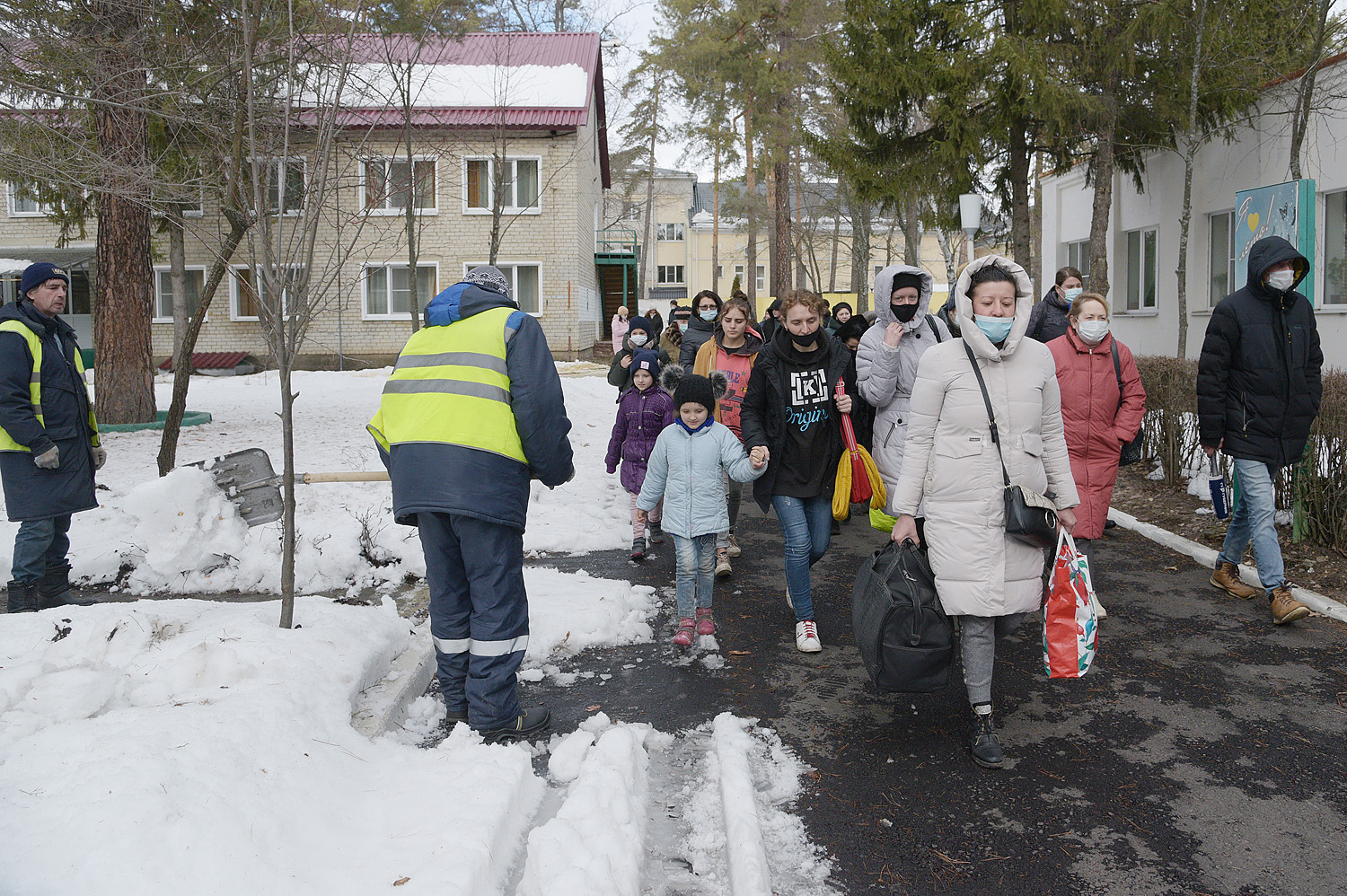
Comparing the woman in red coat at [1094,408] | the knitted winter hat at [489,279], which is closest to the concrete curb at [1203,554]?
the woman in red coat at [1094,408]

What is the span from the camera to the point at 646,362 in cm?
783

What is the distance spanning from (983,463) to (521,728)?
90.6 inches

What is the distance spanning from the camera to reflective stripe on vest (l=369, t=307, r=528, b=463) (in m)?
3.99

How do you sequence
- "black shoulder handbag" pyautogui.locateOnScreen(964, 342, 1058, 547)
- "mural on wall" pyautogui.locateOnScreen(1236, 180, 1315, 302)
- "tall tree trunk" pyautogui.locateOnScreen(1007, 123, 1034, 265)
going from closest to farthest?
1. "black shoulder handbag" pyautogui.locateOnScreen(964, 342, 1058, 547)
2. "mural on wall" pyautogui.locateOnScreen(1236, 180, 1315, 302)
3. "tall tree trunk" pyautogui.locateOnScreen(1007, 123, 1034, 265)

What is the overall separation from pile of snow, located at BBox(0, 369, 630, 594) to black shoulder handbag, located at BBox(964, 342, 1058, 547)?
4.39m

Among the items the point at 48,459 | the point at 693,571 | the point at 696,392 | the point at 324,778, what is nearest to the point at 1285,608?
the point at 693,571

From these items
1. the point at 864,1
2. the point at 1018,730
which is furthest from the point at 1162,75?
the point at 1018,730

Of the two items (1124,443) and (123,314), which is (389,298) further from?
(1124,443)

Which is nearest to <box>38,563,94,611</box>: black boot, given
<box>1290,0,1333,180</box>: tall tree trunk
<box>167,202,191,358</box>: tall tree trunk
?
<box>1290,0,1333,180</box>: tall tree trunk

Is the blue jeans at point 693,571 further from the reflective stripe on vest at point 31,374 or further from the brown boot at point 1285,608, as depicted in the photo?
the reflective stripe on vest at point 31,374

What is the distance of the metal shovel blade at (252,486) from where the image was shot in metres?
6.98

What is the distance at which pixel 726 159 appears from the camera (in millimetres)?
30516

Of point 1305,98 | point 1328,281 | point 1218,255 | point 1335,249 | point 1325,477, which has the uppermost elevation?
point 1305,98

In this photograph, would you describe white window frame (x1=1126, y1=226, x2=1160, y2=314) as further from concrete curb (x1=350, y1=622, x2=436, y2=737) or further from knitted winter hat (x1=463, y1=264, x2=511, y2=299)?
knitted winter hat (x1=463, y1=264, x2=511, y2=299)
